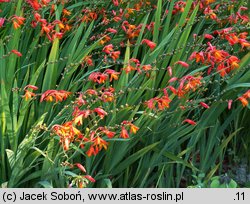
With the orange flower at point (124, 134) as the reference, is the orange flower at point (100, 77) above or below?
above

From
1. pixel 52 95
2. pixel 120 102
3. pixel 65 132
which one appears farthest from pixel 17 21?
pixel 65 132

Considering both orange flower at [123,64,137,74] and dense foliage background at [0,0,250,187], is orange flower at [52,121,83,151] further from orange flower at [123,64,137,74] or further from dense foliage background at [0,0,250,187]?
orange flower at [123,64,137,74]

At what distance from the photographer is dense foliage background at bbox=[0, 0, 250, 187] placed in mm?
2717

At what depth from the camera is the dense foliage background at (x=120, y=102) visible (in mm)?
2717

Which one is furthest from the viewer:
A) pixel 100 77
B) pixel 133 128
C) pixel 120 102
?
pixel 120 102

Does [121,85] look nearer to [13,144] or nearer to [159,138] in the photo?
[159,138]

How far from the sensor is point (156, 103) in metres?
3.04

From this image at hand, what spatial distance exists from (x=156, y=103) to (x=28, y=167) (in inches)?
29.5

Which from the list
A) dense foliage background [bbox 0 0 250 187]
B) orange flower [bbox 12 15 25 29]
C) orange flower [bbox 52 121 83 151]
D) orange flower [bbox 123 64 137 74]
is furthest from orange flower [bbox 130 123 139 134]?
orange flower [bbox 12 15 25 29]

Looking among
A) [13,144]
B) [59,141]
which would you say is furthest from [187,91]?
[13,144]

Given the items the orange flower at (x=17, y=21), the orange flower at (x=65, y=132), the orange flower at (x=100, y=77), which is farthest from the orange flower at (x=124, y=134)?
the orange flower at (x=17, y=21)

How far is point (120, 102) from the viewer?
2986 millimetres

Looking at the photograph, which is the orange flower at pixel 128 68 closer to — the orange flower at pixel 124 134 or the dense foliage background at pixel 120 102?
the dense foliage background at pixel 120 102

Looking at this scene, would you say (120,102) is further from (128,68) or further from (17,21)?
(17,21)
